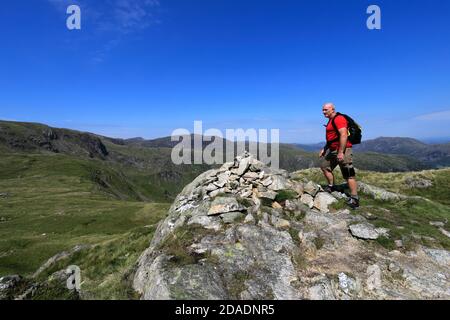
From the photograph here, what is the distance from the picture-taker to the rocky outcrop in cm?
1251

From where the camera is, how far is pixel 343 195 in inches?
849

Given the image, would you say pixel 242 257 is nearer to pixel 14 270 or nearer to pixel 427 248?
pixel 427 248

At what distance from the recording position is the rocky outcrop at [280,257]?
12.5 m

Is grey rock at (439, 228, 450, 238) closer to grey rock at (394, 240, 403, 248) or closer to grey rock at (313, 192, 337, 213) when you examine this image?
grey rock at (394, 240, 403, 248)

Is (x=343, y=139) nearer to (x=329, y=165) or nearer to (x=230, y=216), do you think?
(x=329, y=165)

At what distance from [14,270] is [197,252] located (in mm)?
45376

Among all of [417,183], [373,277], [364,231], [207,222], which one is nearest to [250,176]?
[207,222]

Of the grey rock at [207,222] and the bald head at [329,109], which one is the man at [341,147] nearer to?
the bald head at [329,109]

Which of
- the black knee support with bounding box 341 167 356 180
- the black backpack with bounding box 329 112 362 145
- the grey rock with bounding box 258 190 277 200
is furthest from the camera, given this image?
the grey rock with bounding box 258 190 277 200

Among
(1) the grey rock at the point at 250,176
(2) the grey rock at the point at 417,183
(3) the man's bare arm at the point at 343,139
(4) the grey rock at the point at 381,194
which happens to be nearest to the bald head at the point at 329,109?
(3) the man's bare arm at the point at 343,139

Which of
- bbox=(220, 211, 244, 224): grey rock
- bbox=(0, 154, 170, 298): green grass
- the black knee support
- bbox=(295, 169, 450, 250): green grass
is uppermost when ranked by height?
the black knee support

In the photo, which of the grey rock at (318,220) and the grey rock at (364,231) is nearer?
the grey rock at (364,231)

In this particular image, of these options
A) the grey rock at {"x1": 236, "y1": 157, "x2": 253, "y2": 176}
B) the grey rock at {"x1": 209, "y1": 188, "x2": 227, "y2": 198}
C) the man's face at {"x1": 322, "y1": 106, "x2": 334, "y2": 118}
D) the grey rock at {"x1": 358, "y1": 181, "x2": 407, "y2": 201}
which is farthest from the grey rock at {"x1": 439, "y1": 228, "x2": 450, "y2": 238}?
the grey rock at {"x1": 209, "y1": 188, "x2": 227, "y2": 198}

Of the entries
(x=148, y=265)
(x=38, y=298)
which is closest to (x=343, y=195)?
(x=148, y=265)
